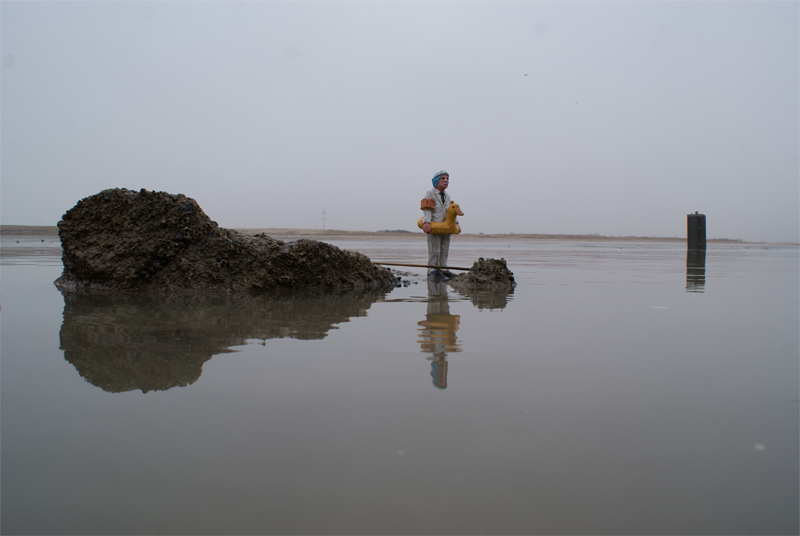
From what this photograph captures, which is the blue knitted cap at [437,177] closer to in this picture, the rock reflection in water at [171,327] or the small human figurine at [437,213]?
the small human figurine at [437,213]

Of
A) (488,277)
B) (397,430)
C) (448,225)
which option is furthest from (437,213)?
(397,430)

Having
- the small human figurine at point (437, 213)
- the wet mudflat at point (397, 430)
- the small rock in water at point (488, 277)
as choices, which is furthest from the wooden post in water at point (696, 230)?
the wet mudflat at point (397, 430)

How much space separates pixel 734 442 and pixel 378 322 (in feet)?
8.89

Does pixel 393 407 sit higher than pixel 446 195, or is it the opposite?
pixel 446 195

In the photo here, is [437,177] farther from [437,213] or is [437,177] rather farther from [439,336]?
[439,336]

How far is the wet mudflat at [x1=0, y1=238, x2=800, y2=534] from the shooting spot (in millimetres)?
1344

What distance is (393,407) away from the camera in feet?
6.66

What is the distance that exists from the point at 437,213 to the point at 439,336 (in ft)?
18.2

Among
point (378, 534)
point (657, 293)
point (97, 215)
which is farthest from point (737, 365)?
point (97, 215)

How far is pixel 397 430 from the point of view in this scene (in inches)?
70.8

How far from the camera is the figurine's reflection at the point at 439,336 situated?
2568 mm

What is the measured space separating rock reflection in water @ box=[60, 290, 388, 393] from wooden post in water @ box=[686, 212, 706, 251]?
24710 millimetres

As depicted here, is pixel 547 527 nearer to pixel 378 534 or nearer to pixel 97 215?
pixel 378 534

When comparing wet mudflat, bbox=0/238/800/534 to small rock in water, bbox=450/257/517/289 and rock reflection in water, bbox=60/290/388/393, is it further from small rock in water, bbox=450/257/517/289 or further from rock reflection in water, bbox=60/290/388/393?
small rock in water, bbox=450/257/517/289
